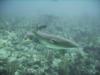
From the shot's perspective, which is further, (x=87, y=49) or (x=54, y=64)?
(x=87, y=49)

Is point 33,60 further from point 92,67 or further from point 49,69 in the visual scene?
point 92,67

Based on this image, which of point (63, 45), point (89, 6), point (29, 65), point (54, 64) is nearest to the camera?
point (63, 45)

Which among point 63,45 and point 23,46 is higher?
point 63,45

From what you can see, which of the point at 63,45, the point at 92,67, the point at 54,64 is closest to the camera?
the point at 63,45

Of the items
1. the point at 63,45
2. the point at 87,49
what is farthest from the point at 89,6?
the point at 63,45

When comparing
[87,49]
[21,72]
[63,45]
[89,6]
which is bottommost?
[89,6]

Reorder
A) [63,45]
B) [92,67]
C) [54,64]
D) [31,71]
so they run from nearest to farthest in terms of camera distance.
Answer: [63,45], [31,71], [54,64], [92,67]

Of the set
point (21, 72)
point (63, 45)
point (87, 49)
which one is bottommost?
point (87, 49)

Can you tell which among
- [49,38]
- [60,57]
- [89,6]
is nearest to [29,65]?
[60,57]

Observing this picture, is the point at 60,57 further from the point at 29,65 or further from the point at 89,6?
the point at 89,6
